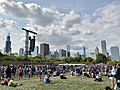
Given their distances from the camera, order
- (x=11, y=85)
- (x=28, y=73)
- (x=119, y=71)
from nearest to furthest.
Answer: (x=119, y=71) < (x=11, y=85) < (x=28, y=73)

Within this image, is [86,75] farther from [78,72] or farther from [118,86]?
Answer: [118,86]

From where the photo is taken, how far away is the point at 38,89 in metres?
20.6

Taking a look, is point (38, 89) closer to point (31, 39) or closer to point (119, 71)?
point (119, 71)

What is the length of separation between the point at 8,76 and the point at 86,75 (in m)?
15.0

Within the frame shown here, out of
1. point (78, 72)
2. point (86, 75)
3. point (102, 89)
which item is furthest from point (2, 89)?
point (78, 72)

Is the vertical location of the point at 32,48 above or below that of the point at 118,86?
above

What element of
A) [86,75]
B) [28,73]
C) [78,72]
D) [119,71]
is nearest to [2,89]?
[119,71]

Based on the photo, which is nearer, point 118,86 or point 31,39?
point 118,86

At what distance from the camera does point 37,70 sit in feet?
139

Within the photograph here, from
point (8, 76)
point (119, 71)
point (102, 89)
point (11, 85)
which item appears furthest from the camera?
point (8, 76)

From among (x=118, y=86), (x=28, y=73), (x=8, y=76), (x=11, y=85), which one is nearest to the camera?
(x=118, y=86)

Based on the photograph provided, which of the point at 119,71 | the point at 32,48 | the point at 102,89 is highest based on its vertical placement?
the point at 32,48

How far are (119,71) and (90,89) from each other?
4.66 m

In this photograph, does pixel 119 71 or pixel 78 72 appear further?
pixel 78 72
